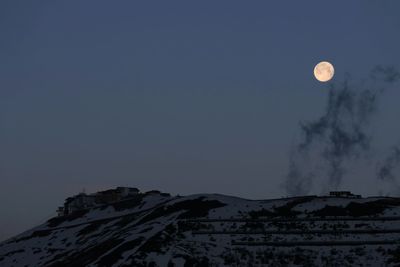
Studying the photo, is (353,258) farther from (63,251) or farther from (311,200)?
(63,251)

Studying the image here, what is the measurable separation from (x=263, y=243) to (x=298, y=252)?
5.10 meters

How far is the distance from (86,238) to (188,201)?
69.0ft

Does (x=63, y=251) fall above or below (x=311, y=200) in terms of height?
below

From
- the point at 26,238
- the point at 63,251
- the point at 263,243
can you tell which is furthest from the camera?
the point at 26,238

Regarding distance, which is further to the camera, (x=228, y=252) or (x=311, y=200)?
(x=311, y=200)

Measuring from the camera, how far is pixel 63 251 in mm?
106312

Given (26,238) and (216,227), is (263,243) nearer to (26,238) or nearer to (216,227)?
(216,227)

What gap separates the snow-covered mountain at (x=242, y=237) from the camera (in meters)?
72.2

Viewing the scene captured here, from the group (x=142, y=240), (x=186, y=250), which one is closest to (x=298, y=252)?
(x=186, y=250)

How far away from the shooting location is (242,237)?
80875 mm

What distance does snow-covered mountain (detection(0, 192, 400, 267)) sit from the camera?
237 ft

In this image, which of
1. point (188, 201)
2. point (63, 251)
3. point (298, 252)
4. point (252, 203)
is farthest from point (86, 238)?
point (298, 252)

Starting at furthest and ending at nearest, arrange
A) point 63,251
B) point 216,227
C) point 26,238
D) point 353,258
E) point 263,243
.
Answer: point 26,238 → point 63,251 → point 216,227 → point 263,243 → point 353,258

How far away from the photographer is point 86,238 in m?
110
